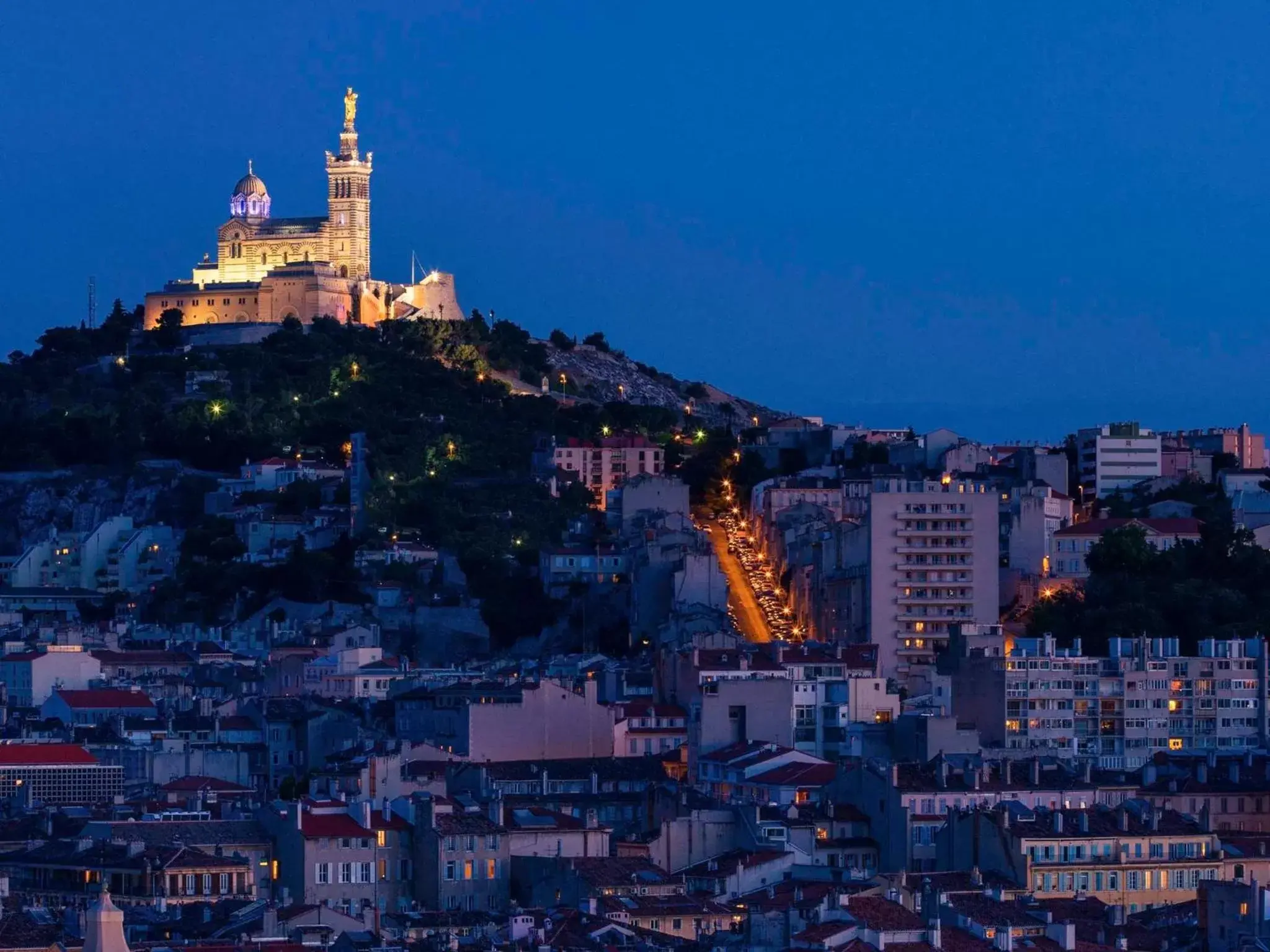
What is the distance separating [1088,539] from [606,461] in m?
22.3

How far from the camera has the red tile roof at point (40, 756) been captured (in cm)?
7150

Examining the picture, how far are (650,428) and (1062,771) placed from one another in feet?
204

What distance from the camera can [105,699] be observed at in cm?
8456

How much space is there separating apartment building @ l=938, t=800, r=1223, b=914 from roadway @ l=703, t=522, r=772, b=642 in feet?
115

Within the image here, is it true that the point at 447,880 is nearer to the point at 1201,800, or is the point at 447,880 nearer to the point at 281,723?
the point at 1201,800

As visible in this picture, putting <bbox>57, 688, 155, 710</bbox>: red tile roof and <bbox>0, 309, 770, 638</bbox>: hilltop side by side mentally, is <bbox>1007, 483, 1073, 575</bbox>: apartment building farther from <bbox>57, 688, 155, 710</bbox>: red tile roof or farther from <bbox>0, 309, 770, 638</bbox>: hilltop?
<bbox>57, 688, 155, 710</bbox>: red tile roof

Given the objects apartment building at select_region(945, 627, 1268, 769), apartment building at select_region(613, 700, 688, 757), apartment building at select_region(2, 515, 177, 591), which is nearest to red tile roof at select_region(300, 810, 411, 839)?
apartment building at select_region(613, 700, 688, 757)

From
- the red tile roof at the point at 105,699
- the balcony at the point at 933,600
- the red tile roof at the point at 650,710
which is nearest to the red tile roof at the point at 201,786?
the red tile roof at the point at 650,710

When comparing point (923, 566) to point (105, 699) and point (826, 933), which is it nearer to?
point (105, 699)

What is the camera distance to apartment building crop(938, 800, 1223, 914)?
57875 mm


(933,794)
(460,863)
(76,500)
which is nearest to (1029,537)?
(76,500)

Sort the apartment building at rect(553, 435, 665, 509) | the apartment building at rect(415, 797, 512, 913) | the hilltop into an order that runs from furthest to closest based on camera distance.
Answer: the apartment building at rect(553, 435, 665, 509)
the hilltop
the apartment building at rect(415, 797, 512, 913)

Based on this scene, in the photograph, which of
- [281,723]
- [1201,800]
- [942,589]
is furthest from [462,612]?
[1201,800]

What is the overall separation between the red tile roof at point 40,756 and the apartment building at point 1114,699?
1938cm
